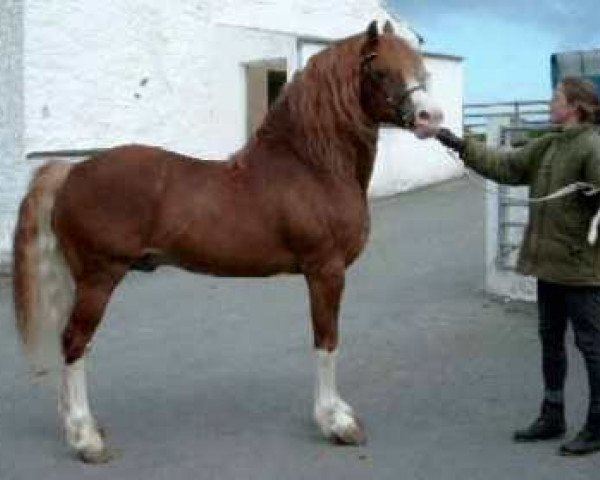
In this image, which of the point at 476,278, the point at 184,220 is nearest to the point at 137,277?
the point at 476,278

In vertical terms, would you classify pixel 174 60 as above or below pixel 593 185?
above

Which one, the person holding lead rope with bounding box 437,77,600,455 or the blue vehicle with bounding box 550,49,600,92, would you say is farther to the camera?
the blue vehicle with bounding box 550,49,600,92

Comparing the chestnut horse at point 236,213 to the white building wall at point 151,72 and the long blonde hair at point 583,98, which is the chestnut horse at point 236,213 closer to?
the long blonde hair at point 583,98

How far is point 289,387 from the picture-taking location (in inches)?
272

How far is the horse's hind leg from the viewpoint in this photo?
17.9ft

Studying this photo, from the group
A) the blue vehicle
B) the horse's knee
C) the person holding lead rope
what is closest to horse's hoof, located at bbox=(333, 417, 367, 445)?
→ the person holding lead rope

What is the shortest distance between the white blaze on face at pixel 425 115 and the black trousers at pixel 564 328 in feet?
3.26

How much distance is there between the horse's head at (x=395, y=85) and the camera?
5324 mm

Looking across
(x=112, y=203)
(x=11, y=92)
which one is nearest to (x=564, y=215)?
(x=112, y=203)

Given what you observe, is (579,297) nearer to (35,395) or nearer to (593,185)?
(593,185)

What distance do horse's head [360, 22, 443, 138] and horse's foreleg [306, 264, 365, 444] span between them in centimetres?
85

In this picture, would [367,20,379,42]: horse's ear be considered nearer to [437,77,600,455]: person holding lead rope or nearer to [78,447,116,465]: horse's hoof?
[437,77,600,455]: person holding lead rope

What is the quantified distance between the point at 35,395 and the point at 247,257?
204 centimetres

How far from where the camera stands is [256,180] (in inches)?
Answer: 221
